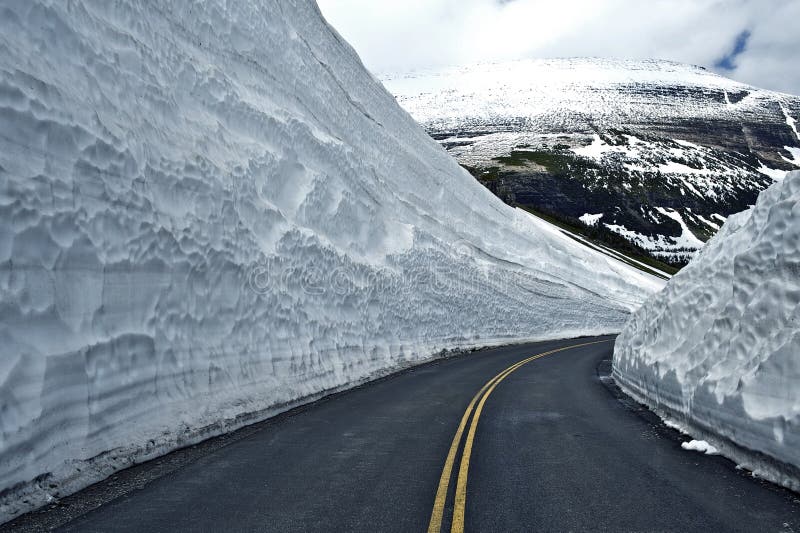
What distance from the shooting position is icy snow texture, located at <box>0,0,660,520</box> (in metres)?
6.31

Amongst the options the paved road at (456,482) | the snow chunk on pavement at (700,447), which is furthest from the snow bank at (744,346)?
the paved road at (456,482)

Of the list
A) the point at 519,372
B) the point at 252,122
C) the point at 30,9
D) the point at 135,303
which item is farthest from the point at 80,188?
the point at 519,372

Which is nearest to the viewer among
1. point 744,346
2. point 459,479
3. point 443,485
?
point 443,485

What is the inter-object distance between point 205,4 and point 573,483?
15.3 metres

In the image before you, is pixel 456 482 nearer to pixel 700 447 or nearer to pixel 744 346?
pixel 700 447

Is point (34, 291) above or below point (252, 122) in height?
below

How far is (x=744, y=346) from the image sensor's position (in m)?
6.82

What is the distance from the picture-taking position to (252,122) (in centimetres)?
1491

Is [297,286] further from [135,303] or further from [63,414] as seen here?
[63,414]

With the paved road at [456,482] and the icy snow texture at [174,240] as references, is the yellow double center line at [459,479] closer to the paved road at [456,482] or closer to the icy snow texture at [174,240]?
the paved road at [456,482]

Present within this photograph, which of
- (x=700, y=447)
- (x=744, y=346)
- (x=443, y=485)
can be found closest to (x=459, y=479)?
(x=443, y=485)

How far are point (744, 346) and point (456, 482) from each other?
3.94m

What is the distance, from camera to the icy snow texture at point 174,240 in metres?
6.31

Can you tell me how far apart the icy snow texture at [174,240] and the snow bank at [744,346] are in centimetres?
695
